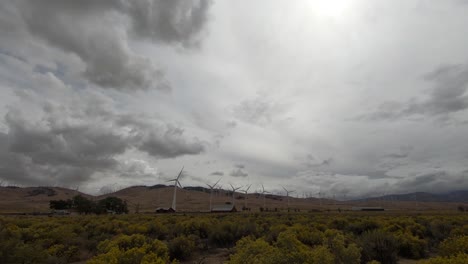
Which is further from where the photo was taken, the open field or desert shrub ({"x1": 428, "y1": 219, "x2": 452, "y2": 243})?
desert shrub ({"x1": 428, "y1": 219, "x2": 452, "y2": 243})

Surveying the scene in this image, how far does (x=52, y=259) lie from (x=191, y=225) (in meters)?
14.3

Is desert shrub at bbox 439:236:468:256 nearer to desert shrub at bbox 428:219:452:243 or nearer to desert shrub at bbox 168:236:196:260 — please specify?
desert shrub at bbox 428:219:452:243

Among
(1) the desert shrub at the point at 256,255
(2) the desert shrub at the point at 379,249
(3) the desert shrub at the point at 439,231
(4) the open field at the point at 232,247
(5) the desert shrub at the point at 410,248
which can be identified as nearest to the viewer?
(1) the desert shrub at the point at 256,255

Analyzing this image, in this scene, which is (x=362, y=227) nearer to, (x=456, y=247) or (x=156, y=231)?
(x=456, y=247)

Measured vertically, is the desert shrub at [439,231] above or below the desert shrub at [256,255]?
below

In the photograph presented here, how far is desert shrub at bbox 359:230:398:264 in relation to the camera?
49.2 ft

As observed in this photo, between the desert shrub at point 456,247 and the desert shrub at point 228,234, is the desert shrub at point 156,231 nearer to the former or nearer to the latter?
the desert shrub at point 228,234

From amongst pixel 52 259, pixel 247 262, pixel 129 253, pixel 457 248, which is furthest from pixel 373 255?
pixel 52 259

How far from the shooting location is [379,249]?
15.2 metres

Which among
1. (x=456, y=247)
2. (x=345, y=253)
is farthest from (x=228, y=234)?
(x=456, y=247)

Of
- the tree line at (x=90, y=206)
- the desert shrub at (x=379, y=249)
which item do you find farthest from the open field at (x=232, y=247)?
the tree line at (x=90, y=206)

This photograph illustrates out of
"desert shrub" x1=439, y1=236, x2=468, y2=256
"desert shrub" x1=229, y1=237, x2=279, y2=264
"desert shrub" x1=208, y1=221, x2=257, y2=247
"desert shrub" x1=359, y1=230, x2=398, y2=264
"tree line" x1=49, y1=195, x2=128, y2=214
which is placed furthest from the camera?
"tree line" x1=49, y1=195, x2=128, y2=214

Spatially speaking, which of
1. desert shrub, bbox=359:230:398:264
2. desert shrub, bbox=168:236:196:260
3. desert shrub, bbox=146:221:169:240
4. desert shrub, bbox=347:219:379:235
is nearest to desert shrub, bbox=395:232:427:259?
desert shrub, bbox=359:230:398:264

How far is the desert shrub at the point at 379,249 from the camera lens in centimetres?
1500
